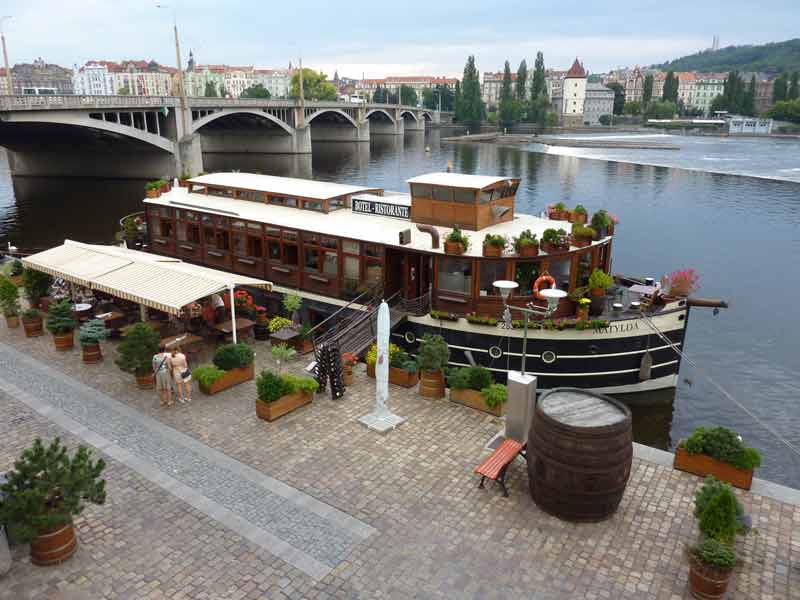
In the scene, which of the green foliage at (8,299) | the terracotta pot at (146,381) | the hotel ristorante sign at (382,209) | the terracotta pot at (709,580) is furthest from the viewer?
the hotel ristorante sign at (382,209)

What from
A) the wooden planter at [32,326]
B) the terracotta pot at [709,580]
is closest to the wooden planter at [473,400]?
the terracotta pot at [709,580]

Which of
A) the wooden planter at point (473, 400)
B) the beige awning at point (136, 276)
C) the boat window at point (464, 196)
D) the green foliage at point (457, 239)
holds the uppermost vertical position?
the boat window at point (464, 196)

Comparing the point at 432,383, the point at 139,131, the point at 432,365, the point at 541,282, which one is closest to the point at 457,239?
the point at 541,282

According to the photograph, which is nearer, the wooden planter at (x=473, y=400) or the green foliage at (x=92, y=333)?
the wooden planter at (x=473, y=400)

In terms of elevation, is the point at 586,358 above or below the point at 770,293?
above

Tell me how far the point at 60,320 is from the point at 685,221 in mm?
45790

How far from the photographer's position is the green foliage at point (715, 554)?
8.13 meters

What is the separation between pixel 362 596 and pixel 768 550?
6.08 metres

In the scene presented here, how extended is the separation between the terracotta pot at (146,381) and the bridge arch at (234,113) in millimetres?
57264

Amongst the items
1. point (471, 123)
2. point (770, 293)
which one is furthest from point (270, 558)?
point (471, 123)

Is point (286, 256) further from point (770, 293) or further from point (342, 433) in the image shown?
point (770, 293)

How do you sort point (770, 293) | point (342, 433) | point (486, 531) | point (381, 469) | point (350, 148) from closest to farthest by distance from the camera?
point (486, 531), point (381, 469), point (342, 433), point (770, 293), point (350, 148)

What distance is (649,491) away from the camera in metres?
10.9

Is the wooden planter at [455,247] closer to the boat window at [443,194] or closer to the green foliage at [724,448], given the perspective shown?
the boat window at [443,194]
